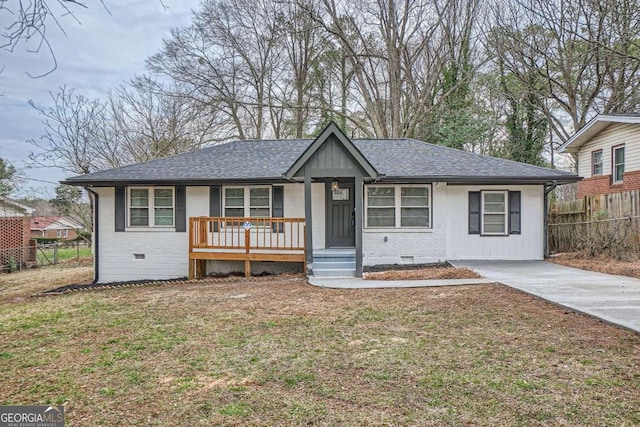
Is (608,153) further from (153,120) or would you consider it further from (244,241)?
(153,120)

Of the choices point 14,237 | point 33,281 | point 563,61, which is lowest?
point 33,281

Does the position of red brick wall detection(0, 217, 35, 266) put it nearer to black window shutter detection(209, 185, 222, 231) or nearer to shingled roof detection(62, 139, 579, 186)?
shingled roof detection(62, 139, 579, 186)

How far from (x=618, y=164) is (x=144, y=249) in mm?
16545

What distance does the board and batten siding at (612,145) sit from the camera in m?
13.8

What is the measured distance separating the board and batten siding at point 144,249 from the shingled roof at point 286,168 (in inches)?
24.7

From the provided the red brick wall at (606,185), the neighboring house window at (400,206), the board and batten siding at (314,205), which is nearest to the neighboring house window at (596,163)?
the red brick wall at (606,185)

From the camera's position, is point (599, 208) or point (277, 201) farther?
point (599, 208)

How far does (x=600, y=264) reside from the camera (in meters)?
10.1

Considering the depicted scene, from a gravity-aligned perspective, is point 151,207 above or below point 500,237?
above

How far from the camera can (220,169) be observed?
12438 millimetres

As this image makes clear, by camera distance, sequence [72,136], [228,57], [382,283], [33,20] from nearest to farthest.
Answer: [33,20]
[382,283]
[72,136]
[228,57]

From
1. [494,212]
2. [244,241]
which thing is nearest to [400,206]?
[494,212]

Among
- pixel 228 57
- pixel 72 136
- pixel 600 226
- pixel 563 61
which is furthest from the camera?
pixel 228 57

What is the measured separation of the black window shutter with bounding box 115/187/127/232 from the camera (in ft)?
40.0
